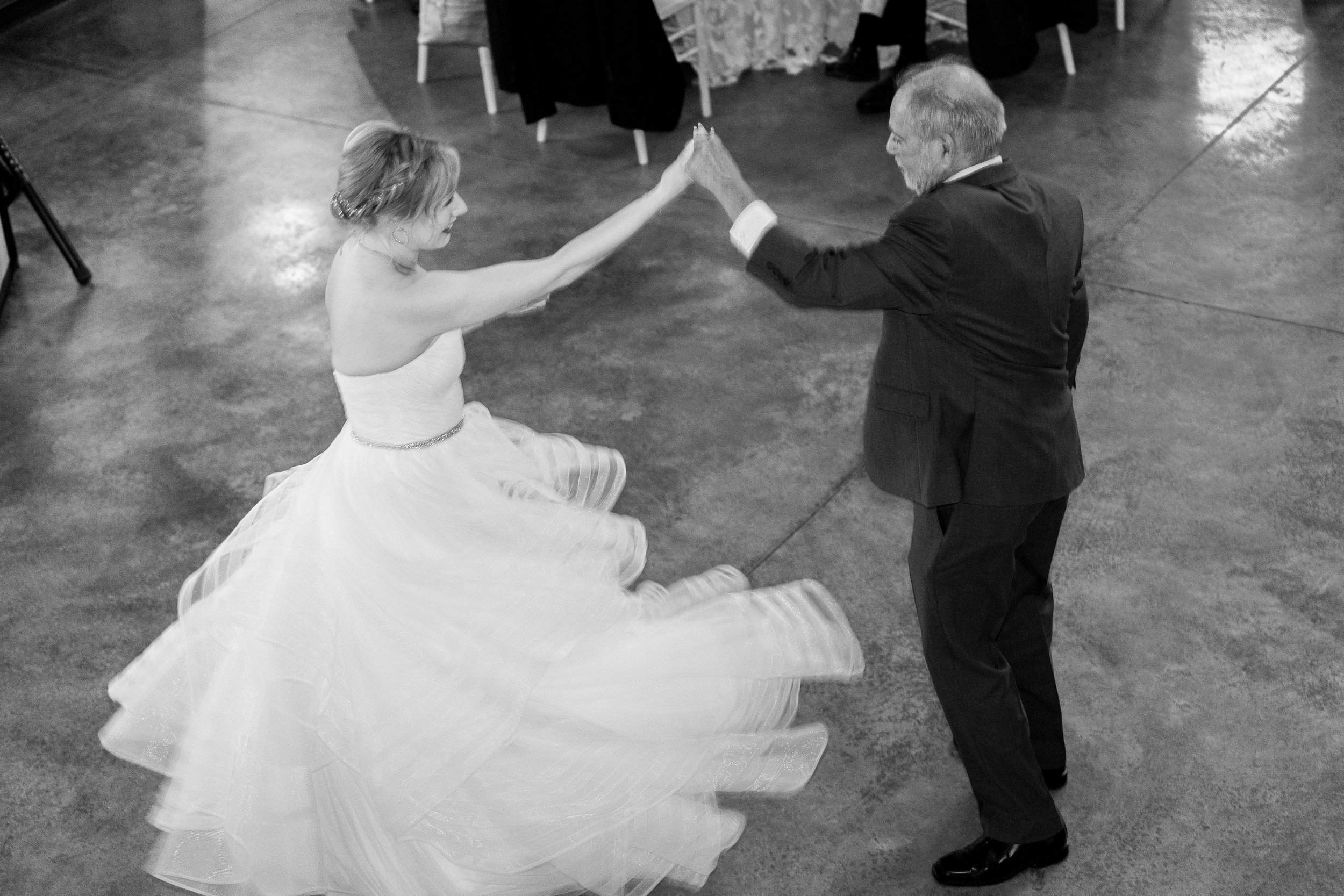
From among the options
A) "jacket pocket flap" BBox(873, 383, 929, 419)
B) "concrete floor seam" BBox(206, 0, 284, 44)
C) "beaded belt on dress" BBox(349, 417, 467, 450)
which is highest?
"jacket pocket flap" BBox(873, 383, 929, 419)

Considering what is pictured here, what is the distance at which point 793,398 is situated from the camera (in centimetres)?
446

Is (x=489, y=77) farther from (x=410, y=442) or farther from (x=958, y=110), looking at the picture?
(x=958, y=110)

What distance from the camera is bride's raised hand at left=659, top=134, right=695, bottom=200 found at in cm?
269

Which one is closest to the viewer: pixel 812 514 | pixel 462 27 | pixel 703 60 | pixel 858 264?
pixel 858 264

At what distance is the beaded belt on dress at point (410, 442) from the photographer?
9.57ft

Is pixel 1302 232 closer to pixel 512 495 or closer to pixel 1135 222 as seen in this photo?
pixel 1135 222

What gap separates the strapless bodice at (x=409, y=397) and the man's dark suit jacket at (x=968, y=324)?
0.73 meters

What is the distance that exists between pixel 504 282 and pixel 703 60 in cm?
373

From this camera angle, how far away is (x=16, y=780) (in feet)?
11.1

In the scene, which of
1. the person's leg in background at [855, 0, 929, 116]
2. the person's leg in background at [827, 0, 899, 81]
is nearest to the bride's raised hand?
the person's leg in background at [855, 0, 929, 116]

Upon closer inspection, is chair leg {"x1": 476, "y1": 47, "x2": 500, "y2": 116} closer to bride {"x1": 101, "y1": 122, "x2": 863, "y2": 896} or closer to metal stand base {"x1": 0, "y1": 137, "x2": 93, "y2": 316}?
metal stand base {"x1": 0, "y1": 137, "x2": 93, "y2": 316}

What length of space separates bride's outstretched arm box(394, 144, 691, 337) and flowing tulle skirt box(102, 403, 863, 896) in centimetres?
31

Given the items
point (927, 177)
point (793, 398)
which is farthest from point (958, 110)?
point (793, 398)

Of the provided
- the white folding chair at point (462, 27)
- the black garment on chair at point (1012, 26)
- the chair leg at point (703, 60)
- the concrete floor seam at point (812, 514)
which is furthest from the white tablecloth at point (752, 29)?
the concrete floor seam at point (812, 514)
